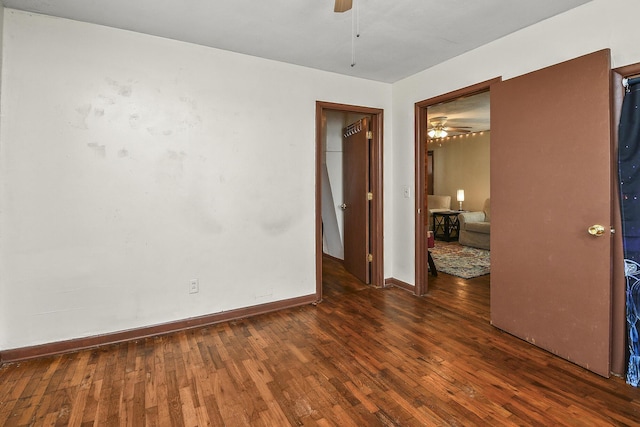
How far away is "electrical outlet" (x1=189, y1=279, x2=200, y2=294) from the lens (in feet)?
9.35

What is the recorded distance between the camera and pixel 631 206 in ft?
6.45

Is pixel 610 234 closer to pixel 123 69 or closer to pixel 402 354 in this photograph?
pixel 402 354

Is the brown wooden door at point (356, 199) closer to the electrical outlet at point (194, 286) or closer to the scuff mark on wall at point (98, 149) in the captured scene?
the electrical outlet at point (194, 286)

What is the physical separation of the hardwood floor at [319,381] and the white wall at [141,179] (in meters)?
0.43

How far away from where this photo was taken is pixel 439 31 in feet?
8.47

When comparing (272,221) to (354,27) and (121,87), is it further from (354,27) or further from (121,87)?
(354,27)

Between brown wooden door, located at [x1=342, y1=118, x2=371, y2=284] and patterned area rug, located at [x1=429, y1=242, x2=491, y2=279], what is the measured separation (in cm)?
133

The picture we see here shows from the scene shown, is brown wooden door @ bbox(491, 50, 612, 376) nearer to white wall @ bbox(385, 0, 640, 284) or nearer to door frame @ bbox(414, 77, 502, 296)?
white wall @ bbox(385, 0, 640, 284)

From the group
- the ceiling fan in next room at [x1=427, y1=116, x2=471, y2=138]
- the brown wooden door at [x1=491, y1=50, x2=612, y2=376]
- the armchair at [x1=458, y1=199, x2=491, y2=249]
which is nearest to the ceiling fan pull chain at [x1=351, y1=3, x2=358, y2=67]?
the brown wooden door at [x1=491, y1=50, x2=612, y2=376]

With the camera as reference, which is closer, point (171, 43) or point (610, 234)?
point (610, 234)

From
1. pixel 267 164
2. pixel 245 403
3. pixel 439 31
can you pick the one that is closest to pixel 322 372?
pixel 245 403

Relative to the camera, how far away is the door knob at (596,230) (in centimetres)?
201

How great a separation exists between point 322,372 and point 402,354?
625 millimetres

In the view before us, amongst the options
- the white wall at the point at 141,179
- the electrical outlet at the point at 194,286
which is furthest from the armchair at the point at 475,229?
the electrical outlet at the point at 194,286
